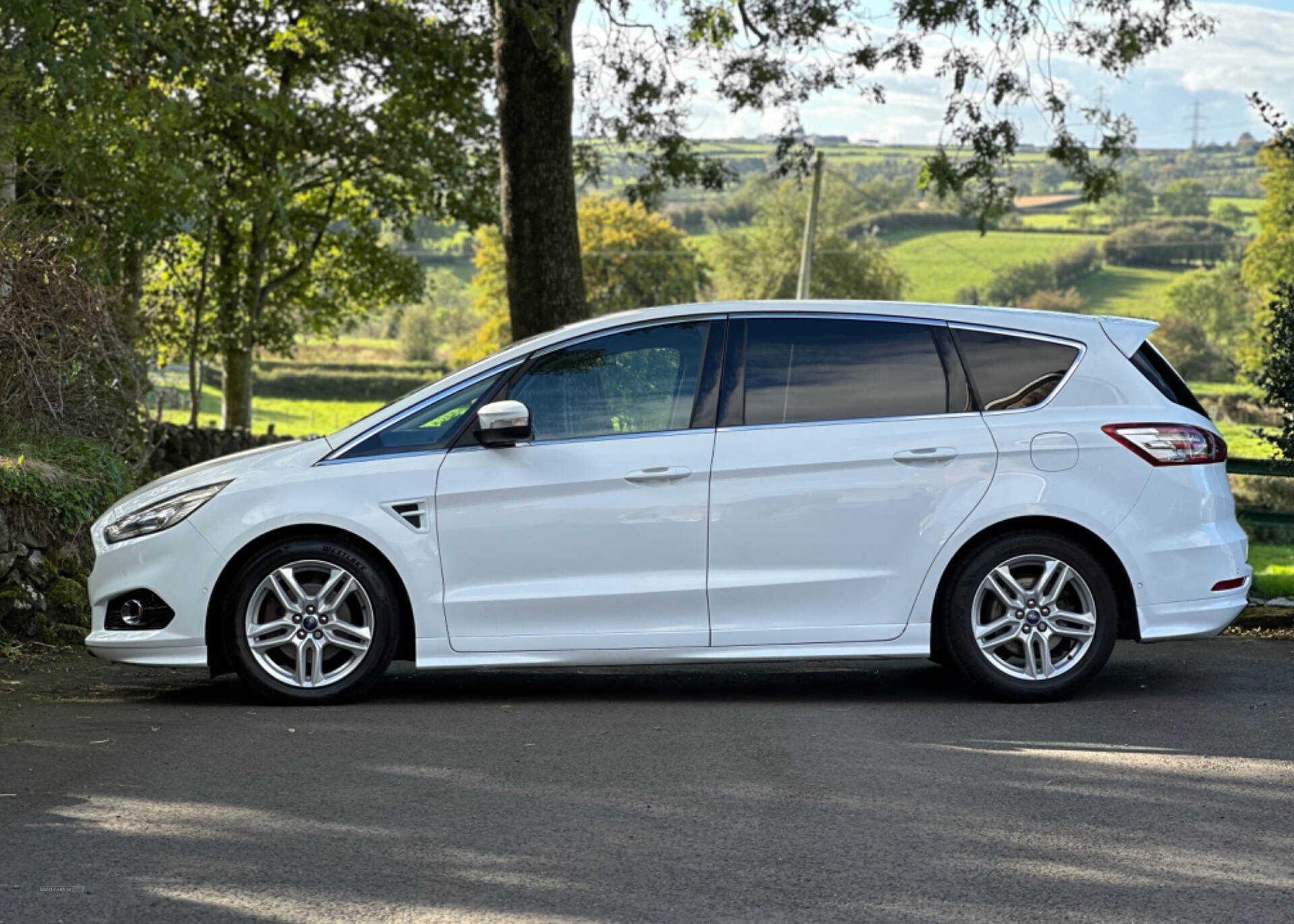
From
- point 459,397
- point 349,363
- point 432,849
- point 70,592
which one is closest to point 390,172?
point 70,592

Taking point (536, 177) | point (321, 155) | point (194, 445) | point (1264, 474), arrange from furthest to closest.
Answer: point (321, 155)
point (194, 445)
point (536, 177)
point (1264, 474)

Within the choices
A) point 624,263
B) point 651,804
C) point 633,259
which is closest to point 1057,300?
point 633,259

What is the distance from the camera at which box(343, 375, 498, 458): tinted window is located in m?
7.34

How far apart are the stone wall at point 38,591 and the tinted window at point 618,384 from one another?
148 inches

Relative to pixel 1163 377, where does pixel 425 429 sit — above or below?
below

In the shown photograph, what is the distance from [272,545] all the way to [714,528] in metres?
2.02

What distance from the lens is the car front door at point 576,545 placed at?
7203 millimetres

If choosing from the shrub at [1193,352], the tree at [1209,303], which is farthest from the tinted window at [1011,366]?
the tree at [1209,303]

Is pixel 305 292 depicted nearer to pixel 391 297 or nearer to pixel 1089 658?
pixel 391 297

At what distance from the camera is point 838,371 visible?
743cm

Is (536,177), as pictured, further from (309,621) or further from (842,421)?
(309,621)

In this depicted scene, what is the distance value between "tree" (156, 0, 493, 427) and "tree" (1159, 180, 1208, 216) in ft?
463

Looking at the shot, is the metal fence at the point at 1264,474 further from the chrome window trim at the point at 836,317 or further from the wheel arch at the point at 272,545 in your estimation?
the wheel arch at the point at 272,545

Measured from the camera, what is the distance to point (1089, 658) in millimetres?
7336
